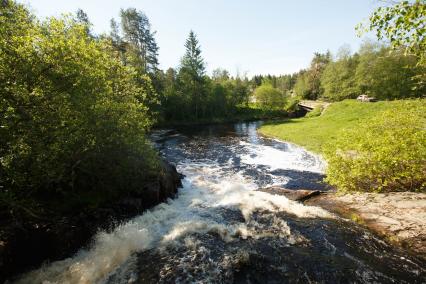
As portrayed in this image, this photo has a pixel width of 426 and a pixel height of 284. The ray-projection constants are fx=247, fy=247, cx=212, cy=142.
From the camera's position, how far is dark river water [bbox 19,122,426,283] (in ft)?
32.7

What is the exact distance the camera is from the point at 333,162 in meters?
16.5

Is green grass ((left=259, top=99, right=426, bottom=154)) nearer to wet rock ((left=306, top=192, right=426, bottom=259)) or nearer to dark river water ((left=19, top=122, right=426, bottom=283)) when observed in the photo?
wet rock ((left=306, top=192, right=426, bottom=259))

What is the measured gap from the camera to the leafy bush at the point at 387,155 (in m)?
13.9

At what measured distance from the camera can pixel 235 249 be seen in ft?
38.7

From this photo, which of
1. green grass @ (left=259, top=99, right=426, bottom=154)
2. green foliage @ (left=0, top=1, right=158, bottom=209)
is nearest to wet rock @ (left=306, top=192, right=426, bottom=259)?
green foliage @ (left=0, top=1, right=158, bottom=209)

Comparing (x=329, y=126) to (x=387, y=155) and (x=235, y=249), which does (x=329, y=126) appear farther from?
(x=235, y=249)

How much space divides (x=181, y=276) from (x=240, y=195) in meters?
9.13

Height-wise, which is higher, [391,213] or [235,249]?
[391,213]

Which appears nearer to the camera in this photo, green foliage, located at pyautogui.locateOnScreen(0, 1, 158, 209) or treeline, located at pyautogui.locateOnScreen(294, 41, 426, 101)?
green foliage, located at pyautogui.locateOnScreen(0, 1, 158, 209)

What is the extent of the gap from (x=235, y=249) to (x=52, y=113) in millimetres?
10117

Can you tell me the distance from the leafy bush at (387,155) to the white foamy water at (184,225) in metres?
3.31

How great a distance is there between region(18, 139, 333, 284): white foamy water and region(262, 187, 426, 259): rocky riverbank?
4.68 feet

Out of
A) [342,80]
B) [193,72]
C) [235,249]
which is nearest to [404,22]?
[235,249]

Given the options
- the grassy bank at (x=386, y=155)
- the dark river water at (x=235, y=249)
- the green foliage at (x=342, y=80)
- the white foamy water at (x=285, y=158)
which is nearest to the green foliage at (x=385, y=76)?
the green foliage at (x=342, y=80)
